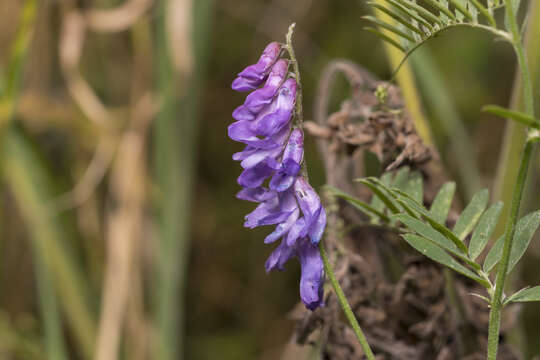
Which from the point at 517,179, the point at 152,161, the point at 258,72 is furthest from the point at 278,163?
the point at 152,161

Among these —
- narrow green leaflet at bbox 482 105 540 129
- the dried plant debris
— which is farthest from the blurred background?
narrow green leaflet at bbox 482 105 540 129

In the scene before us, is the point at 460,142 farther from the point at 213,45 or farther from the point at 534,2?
the point at 213,45

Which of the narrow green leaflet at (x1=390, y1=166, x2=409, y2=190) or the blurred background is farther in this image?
the blurred background

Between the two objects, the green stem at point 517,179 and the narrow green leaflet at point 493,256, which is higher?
the green stem at point 517,179

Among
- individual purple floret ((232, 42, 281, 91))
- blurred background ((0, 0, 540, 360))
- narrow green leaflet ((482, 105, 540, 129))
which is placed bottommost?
blurred background ((0, 0, 540, 360))

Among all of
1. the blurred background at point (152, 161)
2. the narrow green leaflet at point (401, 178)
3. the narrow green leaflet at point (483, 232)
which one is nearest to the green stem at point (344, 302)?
the narrow green leaflet at point (483, 232)

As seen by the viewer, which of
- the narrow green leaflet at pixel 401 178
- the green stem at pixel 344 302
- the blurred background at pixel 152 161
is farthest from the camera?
the blurred background at pixel 152 161

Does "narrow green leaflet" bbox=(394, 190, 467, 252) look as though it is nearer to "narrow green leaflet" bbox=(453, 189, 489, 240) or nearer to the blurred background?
"narrow green leaflet" bbox=(453, 189, 489, 240)

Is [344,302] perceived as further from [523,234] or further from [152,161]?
[152,161]

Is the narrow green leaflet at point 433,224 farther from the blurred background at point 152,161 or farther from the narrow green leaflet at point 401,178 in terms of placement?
the blurred background at point 152,161
